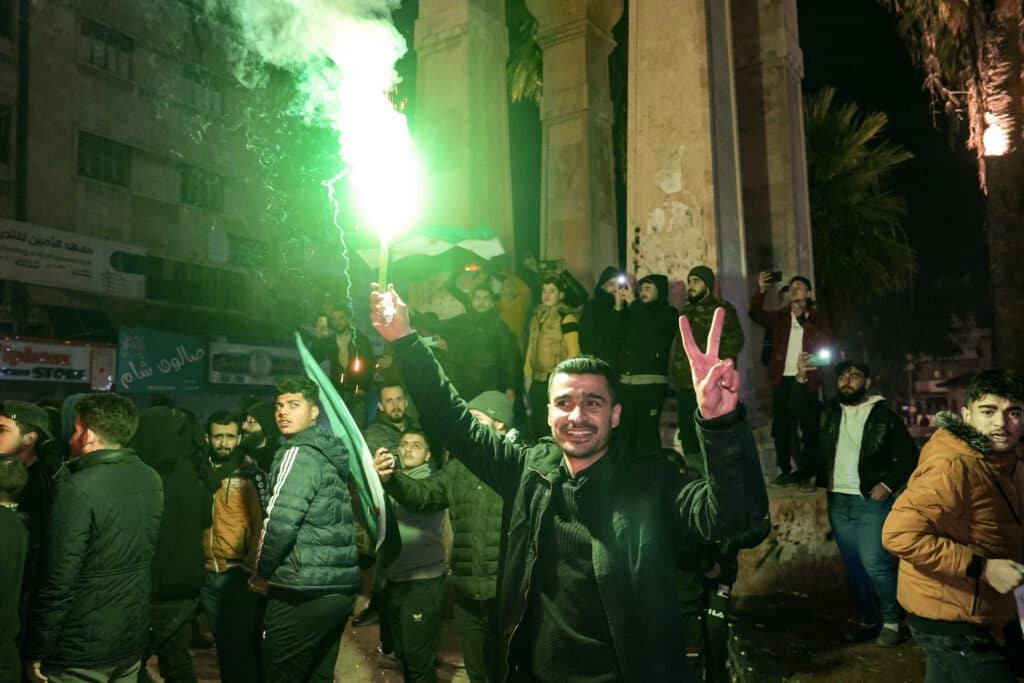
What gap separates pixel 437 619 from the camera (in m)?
4.65

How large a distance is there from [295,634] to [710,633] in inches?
88.1

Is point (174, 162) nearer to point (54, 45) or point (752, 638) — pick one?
point (54, 45)

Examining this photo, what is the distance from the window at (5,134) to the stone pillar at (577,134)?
14751 millimetres

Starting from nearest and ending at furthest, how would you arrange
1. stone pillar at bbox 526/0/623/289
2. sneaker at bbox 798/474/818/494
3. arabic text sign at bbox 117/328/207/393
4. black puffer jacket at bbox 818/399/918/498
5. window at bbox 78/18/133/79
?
1. black puffer jacket at bbox 818/399/918/498
2. sneaker at bbox 798/474/818/494
3. stone pillar at bbox 526/0/623/289
4. window at bbox 78/18/133/79
5. arabic text sign at bbox 117/328/207/393

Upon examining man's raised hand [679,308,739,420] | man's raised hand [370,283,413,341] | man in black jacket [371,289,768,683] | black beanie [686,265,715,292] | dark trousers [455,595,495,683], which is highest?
black beanie [686,265,715,292]

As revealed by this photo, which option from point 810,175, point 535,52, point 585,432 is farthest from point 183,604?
point 810,175

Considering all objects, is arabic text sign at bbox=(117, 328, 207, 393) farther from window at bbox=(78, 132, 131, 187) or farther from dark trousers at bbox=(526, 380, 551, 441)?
dark trousers at bbox=(526, 380, 551, 441)

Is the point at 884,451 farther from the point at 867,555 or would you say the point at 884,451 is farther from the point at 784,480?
the point at 784,480

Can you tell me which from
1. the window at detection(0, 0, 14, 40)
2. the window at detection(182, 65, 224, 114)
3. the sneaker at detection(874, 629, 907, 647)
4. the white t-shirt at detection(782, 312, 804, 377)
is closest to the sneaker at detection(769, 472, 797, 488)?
the white t-shirt at detection(782, 312, 804, 377)

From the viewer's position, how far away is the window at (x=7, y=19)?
64.4ft

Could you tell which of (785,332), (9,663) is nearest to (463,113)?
(785,332)

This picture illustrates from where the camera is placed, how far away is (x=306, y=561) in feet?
Result: 12.4

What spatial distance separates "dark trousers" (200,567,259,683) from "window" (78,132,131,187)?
2089 cm

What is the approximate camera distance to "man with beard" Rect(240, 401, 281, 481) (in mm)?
5387
